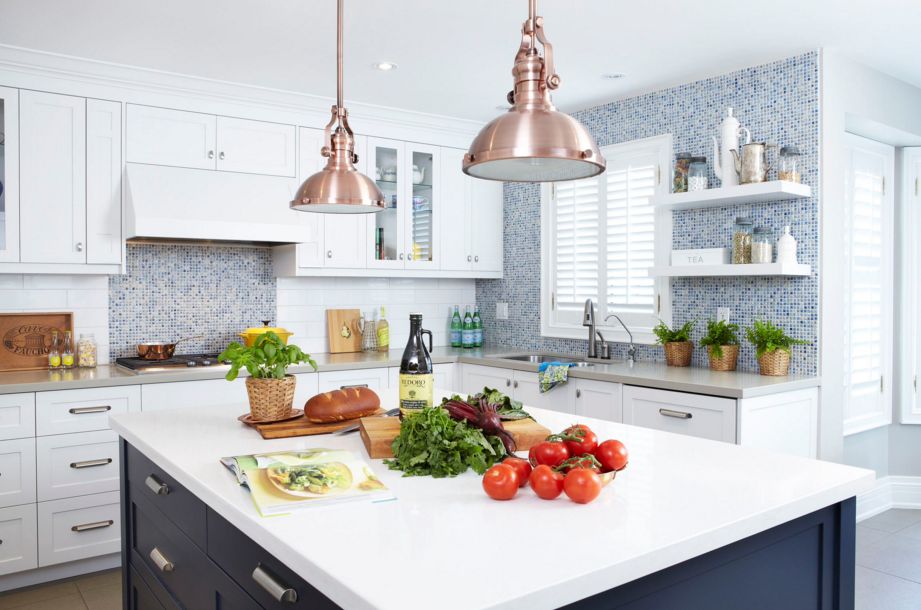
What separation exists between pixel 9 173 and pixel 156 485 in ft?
7.47

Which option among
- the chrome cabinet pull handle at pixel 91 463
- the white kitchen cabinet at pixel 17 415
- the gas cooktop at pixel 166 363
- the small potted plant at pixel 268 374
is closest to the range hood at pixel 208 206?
the gas cooktop at pixel 166 363

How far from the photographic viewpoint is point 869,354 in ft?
Answer: 14.1

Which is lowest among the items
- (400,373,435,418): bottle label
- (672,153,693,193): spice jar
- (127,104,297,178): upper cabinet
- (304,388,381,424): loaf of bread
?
(304,388,381,424): loaf of bread

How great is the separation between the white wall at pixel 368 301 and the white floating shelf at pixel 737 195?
192 centimetres

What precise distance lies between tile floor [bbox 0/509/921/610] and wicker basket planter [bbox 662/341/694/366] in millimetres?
1267

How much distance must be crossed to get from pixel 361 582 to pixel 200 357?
133 inches

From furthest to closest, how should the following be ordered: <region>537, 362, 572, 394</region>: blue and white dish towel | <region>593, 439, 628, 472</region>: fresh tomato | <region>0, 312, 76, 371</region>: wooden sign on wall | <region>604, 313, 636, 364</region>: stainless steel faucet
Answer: <region>604, 313, 636, 364</region>: stainless steel faucet → <region>537, 362, 572, 394</region>: blue and white dish towel → <region>0, 312, 76, 371</region>: wooden sign on wall → <region>593, 439, 628, 472</region>: fresh tomato

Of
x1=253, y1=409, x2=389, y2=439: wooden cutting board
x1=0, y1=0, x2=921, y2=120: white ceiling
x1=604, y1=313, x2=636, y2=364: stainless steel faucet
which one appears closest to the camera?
x1=253, y1=409, x2=389, y2=439: wooden cutting board

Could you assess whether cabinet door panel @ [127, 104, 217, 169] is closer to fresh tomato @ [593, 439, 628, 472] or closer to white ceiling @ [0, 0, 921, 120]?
white ceiling @ [0, 0, 921, 120]

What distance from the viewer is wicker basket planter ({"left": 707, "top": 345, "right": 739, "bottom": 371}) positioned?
3.72 meters

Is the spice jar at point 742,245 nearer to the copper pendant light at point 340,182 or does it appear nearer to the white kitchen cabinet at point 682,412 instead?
the white kitchen cabinet at point 682,412

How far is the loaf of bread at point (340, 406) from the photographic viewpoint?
2.20 metres

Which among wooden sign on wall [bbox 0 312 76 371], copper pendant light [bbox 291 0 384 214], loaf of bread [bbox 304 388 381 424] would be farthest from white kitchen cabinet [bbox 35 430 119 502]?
copper pendant light [bbox 291 0 384 214]

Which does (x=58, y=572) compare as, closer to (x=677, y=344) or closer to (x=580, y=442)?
(x=580, y=442)
